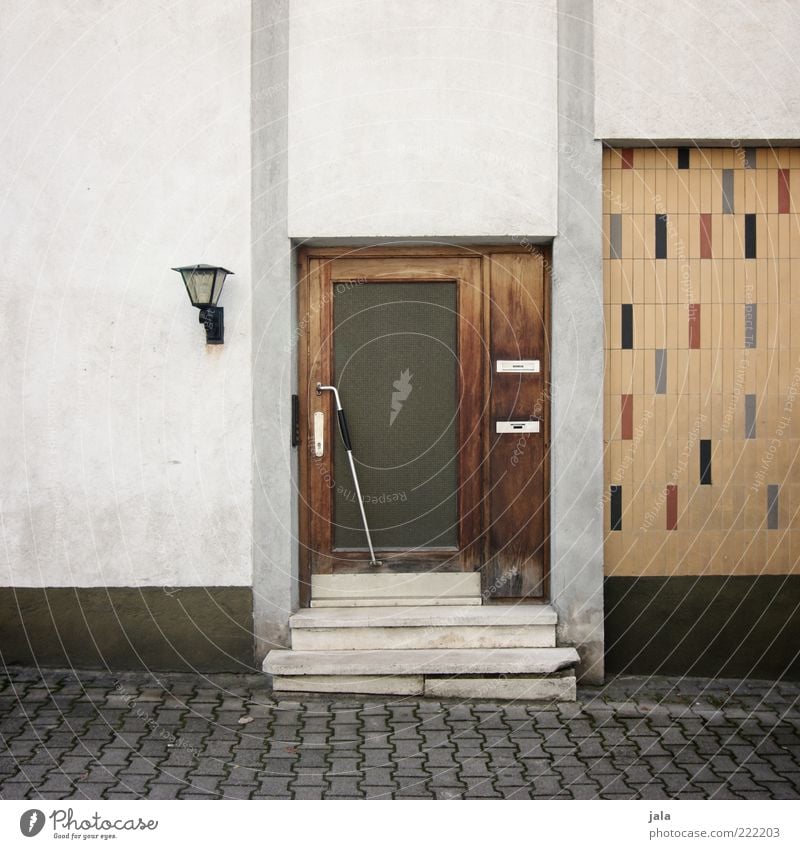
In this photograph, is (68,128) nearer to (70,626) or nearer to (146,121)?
(146,121)

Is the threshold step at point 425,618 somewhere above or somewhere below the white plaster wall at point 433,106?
below

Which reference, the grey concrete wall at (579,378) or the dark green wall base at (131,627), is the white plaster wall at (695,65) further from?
Answer: the dark green wall base at (131,627)

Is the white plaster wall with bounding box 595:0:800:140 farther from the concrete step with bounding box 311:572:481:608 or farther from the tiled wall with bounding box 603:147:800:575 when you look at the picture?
the concrete step with bounding box 311:572:481:608

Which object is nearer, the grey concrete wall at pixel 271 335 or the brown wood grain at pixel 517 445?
the grey concrete wall at pixel 271 335

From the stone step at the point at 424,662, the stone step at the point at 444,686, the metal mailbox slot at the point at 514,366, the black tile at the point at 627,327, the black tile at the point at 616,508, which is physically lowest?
the stone step at the point at 444,686

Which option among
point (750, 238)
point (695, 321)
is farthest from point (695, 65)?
point (695, 321)

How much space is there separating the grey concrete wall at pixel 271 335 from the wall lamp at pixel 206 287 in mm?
242

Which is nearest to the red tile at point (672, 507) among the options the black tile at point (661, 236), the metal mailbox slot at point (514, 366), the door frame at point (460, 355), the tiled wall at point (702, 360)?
the tiled wall at point (702, 360)

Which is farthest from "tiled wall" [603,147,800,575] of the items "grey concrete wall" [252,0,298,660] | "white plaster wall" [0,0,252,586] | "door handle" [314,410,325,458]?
"white plaster wall" [0,0,252,586]

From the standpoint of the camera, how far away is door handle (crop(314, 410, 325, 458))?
5.85 m

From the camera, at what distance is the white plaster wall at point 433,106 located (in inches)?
219

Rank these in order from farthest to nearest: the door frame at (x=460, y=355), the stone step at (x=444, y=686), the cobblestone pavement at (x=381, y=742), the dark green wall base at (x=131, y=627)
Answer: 1. the door frame at (x=460, y=355)
2. the dark green wall base at (x=131, y=627)
3. the stone step at (x=444, y=686)
4. the cobblestone pavement at (x=381, y=742)

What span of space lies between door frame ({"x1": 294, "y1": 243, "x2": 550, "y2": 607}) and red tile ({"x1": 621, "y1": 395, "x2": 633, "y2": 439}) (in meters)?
0.45

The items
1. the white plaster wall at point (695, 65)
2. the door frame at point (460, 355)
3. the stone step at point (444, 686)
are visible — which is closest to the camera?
the stone step at point (444, 686)
